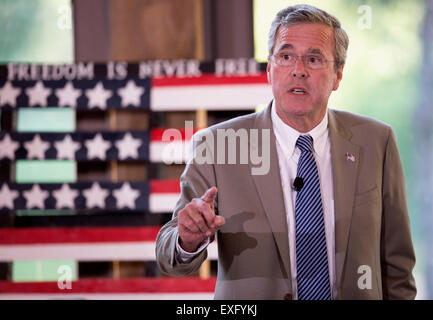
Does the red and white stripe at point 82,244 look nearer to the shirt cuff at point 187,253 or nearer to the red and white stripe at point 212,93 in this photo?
the red and white stripe at point 212,93

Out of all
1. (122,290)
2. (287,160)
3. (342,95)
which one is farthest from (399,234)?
(122,290)

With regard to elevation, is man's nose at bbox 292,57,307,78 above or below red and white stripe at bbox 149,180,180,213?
above

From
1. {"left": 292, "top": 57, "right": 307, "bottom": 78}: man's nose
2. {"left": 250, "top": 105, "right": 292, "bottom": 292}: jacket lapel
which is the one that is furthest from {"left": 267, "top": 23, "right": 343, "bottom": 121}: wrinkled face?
{"left": 250, "top": 105, "right": 292, "bottom": 292}: jacket lapel

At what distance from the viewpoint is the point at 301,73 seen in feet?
4.20

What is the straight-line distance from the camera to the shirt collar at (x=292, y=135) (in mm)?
1282

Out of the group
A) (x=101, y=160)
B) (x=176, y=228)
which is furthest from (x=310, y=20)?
(x=101, y=160)

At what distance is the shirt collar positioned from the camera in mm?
1282

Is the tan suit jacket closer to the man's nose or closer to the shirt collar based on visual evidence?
the shirt collar

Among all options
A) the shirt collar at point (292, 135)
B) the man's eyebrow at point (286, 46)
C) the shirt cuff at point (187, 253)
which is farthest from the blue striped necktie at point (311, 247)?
the man's eyebrow at point (286, 46)

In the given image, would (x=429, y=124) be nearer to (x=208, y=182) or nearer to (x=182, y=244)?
(x=208, y=182)

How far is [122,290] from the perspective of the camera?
2.45m

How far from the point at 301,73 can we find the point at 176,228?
1.61 feet

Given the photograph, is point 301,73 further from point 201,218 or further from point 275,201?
point 201,218

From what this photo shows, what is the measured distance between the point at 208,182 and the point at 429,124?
1.47 meters
